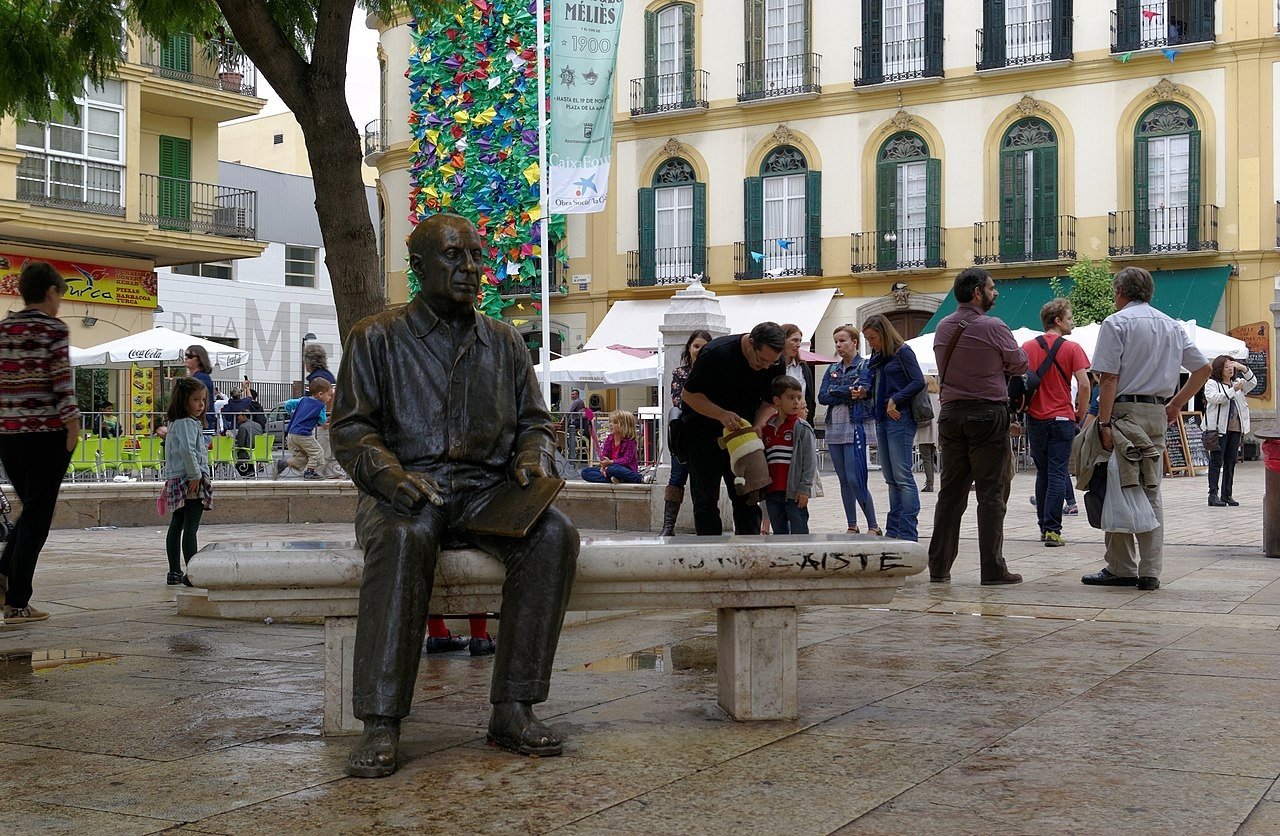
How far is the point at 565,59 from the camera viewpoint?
1830cm

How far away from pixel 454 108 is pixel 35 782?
29.8 meters

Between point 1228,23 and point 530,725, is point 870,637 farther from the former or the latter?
point 1228,23

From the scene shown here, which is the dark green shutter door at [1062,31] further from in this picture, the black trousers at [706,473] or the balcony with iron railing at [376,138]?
the black trousers at [706,473]

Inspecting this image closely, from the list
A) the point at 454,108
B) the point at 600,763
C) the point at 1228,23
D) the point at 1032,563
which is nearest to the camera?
the point at 600,763

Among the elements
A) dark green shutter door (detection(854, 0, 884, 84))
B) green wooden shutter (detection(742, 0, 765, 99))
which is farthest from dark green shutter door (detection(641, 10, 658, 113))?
dark green shutter door (detection(854, 0, 884, 84))

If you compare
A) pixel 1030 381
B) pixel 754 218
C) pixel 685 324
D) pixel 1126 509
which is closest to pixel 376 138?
pixel 754 218

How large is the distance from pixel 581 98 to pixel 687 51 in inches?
631

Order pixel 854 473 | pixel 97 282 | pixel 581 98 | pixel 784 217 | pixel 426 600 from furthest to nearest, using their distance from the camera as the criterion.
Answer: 1. pixel 784 217
2. pixel 97 282
3. pixel 581 98
4. pixel 854 473
5. pixel 426 600

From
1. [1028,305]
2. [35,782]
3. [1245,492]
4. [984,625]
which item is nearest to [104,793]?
[35,782]

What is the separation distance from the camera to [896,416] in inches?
373

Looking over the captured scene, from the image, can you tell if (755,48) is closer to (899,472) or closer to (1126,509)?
(899,472)

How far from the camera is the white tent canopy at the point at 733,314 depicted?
103 feet

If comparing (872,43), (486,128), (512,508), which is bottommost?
(512,508)

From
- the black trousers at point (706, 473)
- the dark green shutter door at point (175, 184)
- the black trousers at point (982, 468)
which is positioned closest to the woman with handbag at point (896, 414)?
the black trousers at point (982, 468)
